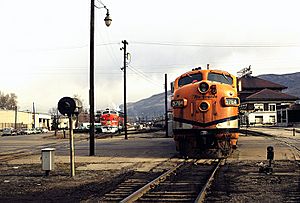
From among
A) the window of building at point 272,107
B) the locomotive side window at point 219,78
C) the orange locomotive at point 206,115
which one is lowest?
the orange locomotive at point 206,115

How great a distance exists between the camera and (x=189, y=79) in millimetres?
18969

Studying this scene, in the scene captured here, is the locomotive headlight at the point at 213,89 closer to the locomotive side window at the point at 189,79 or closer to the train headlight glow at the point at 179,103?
the train headlight glow at the point at 179,103

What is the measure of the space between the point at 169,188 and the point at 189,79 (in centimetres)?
928

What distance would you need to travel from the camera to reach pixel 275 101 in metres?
95.4

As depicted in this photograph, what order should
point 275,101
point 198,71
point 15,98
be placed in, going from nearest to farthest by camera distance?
point 198,71 < point 275,101 < point 15,98

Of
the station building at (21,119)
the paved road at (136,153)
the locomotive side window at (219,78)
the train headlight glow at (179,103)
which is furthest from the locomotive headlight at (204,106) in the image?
the station building at (21,119)

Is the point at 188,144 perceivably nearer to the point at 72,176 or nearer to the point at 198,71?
the point at 198,71

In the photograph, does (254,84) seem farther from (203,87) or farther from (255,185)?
(255,185)

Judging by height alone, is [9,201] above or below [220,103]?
Answer: below

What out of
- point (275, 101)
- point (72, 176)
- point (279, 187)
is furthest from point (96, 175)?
point (275, 101)

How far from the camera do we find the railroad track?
898 cm

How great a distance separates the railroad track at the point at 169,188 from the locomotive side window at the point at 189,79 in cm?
548

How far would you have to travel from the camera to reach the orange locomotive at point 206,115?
17188mm

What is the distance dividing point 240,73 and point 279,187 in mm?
115300
